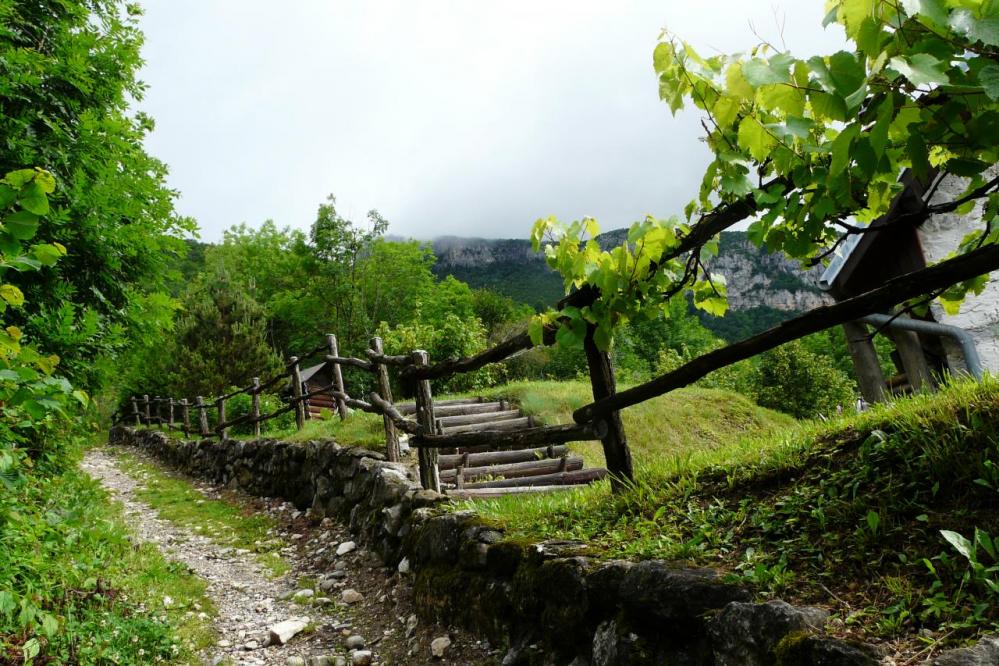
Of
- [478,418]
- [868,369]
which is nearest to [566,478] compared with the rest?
[478,418]

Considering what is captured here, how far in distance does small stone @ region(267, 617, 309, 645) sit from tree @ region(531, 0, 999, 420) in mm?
2888

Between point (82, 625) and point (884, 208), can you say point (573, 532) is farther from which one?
point (82, 625)

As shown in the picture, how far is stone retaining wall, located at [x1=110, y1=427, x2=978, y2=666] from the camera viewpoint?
1.96 metres

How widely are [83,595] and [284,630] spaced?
1388mm

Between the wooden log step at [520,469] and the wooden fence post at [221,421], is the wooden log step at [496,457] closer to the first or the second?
the wooden log step at [520,469]

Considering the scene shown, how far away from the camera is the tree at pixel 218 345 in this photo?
24.7 meters

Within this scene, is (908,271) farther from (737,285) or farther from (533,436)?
(737,285)

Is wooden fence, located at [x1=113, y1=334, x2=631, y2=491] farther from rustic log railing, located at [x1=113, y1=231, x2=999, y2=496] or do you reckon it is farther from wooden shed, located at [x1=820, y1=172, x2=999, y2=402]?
wooden shed, located at [x1=820, y1=172, x2=999, y2=402]

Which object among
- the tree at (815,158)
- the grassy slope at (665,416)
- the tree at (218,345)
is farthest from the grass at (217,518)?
the tree at (218,345)

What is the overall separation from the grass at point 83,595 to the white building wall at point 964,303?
709 cm

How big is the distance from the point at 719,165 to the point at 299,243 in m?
37.1

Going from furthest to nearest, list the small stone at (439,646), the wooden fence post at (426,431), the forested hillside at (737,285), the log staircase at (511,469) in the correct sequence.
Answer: the forested hillside at (737,285) < the log staircase at (511,469) < the wooden fence post at (426,431) < the small stone at (439,646)

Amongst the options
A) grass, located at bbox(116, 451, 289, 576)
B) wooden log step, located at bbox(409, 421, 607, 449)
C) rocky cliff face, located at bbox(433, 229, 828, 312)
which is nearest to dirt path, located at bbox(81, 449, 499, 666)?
grass, located at bbox(116, 451, 289, 576)

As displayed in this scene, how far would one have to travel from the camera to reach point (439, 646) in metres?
3.78
